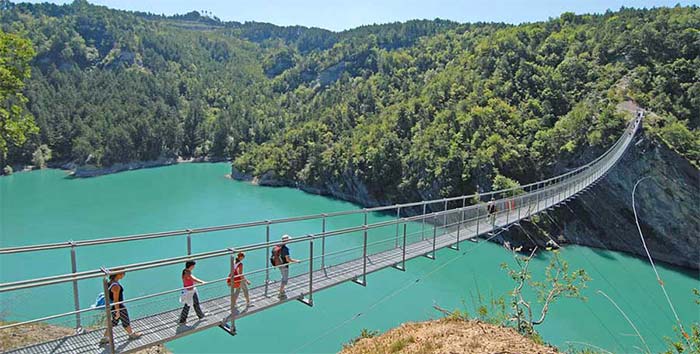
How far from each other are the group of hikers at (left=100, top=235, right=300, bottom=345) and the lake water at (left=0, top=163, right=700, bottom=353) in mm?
1978

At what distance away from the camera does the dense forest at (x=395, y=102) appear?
1127 inches

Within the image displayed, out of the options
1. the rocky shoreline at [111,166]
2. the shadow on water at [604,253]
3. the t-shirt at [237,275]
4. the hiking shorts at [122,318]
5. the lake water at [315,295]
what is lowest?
the rocky shoreline at [111,166]

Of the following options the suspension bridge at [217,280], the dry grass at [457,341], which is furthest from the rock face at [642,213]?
the dry grass at [457,341]

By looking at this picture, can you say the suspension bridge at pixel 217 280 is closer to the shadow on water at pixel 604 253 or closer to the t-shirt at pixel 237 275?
the t-shirt at pixel 237 275

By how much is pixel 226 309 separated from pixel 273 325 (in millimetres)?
10932

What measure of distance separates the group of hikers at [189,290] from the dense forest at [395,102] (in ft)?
76.4

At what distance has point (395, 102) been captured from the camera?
161ft

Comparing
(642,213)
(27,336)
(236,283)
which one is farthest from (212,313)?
(642,213)

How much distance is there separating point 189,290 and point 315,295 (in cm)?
1419

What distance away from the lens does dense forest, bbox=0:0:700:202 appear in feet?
93.9

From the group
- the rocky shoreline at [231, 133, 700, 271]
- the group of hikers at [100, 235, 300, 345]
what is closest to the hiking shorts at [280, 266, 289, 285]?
the group of hikers at [100, 235, 300, 345]

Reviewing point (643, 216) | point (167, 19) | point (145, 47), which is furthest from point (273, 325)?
point (167, 19)

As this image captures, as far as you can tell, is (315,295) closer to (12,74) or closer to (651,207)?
(12,74)

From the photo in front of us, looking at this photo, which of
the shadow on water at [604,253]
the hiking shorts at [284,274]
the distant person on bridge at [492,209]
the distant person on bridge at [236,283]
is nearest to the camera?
the distant person on bridge at [236,283]
